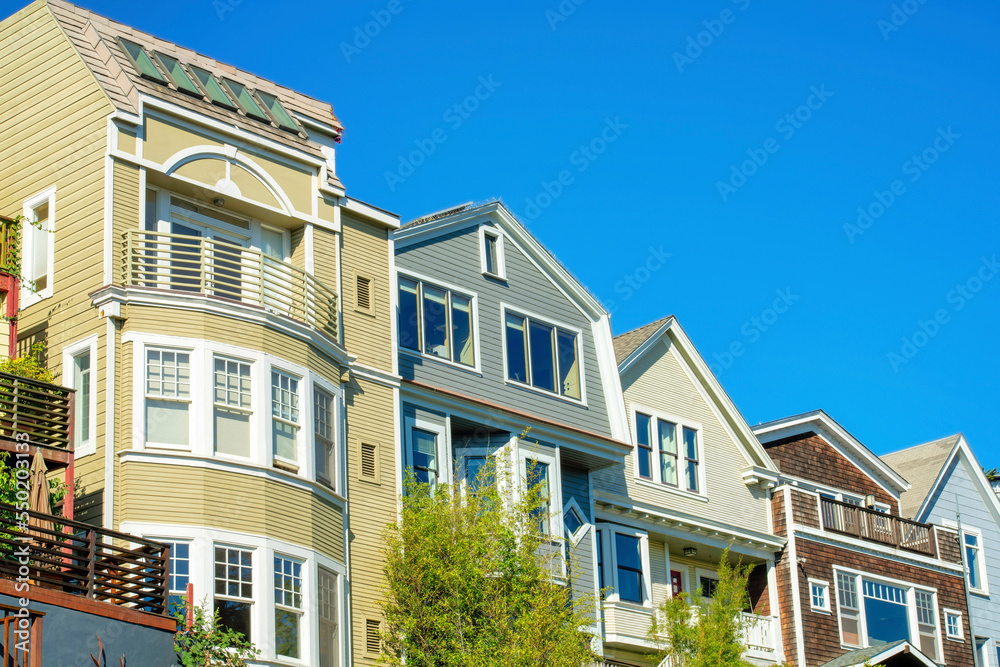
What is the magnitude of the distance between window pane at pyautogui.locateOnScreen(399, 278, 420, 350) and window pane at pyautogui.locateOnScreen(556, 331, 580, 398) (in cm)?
447

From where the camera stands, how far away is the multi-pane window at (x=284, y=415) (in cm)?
2655

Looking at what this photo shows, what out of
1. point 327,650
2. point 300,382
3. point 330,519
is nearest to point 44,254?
point 300,382

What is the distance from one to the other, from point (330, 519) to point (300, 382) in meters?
2.67

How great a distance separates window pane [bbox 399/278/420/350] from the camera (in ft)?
103

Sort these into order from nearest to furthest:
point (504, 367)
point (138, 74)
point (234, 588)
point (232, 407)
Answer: point (234, 588) → point (232, 407) → point (138, 74) → point (504, 367)

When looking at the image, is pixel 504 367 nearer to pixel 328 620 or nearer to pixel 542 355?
pixel 542 355

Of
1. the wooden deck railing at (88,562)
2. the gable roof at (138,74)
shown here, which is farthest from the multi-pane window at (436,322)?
the wooden deck railing at (88,562)

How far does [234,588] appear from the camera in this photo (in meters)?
24.7

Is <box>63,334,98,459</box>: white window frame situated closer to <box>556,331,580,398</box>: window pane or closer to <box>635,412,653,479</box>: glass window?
<box>556,331,580,398</box>: window pane

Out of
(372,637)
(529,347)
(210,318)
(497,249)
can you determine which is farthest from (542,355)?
(210,318)

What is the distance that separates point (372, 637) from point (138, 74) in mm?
11870

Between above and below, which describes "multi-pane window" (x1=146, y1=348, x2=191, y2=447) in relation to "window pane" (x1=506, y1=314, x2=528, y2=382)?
below

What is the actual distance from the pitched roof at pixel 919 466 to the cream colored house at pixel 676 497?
7949 millimetres

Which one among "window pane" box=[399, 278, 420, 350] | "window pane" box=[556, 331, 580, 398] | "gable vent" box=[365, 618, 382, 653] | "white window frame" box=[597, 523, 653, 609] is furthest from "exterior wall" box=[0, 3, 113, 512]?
"white window frame" box=[597, 523, 653, 609]
